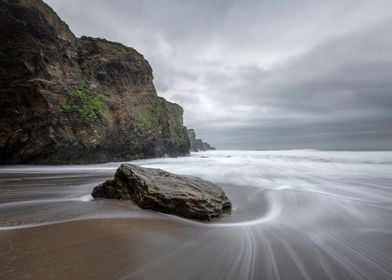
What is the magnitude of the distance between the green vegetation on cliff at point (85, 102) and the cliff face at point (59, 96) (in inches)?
2.7

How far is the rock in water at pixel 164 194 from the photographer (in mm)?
4074

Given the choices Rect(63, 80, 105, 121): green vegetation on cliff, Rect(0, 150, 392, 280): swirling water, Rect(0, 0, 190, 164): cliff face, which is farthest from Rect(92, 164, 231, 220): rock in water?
Rect(63, 80, 105, 121): green vegetation on cliff

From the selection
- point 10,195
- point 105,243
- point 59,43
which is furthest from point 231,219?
point 59,43

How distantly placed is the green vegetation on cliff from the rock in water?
13723 millimetres

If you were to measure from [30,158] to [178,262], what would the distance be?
1666 centimetres

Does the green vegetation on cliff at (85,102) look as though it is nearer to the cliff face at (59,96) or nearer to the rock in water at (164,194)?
the cliff face at (59,96)

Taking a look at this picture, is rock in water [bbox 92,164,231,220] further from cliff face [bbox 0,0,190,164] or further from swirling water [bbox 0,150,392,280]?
cliff face [bbox 0,0,190,164]

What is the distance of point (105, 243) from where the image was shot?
2.61m

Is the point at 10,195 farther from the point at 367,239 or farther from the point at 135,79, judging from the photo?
the point at 135,79

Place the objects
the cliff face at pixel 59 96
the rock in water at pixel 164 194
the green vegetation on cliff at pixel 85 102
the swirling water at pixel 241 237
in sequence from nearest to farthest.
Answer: the swirling water at pixel 241 237, the rock in water at pixel 164 194, the cliff face at pixel 59 96, the green vegetation on cliff at pixel 85 102

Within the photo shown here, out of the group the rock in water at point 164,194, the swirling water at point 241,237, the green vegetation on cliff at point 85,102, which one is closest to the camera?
the swirling water at point 241,237

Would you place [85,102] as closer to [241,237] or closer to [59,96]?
[59,96]

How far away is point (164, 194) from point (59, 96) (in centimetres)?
1582

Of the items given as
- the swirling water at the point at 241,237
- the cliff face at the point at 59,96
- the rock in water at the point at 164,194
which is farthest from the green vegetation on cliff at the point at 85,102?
the rock in water at the point at 164,194
